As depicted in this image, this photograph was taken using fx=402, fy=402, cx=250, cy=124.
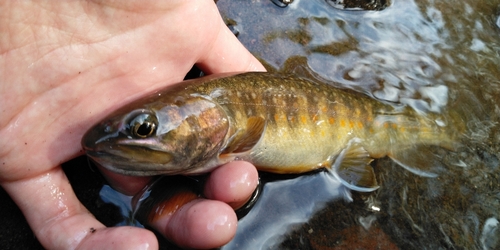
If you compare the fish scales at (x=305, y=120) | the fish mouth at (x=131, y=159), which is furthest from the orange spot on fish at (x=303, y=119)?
the fish mouth at (x=131, y=159)

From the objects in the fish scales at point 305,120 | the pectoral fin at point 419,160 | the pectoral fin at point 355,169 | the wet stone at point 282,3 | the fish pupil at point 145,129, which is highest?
the fish pupil at point 145,129

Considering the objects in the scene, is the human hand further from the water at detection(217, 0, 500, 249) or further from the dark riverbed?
the water at detection(217, 0, 500, 249)

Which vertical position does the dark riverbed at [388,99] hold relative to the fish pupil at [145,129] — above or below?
below

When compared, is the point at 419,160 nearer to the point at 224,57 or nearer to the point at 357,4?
the point at 224,57

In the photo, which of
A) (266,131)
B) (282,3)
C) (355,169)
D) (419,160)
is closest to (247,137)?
(266,131)

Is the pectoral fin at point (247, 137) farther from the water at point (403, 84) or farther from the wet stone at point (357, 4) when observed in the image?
the wet stone at point (357, 4)

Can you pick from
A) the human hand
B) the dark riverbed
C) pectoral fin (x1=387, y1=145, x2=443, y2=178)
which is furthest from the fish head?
pectoral fin (x1=387, y1=145, x2=443, y2=178)
